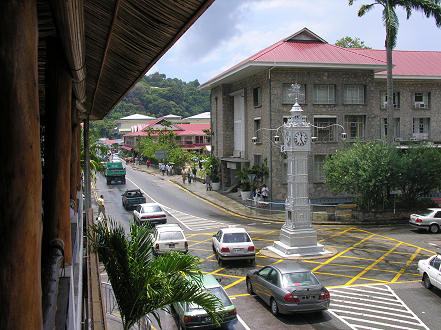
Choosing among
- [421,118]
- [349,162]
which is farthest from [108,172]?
[421,118]

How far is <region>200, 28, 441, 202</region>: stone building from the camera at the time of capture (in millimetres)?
36438

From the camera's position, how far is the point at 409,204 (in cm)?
3219

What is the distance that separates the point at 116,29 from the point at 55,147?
161 cm

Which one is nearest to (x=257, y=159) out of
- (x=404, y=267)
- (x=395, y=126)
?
(x=395, y=126)

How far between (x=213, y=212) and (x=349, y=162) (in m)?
10.8

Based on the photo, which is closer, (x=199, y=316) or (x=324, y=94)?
(x=199, y=316)

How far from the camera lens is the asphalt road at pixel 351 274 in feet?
44.8

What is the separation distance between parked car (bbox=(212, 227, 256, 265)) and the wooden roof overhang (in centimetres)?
1278

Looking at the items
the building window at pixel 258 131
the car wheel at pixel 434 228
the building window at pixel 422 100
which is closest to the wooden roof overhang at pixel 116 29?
the car wheel at pixel 434 228

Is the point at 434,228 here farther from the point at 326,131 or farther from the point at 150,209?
the point at 150,209

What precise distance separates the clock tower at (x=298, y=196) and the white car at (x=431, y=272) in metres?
5.65

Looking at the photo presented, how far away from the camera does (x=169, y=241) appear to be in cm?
2041

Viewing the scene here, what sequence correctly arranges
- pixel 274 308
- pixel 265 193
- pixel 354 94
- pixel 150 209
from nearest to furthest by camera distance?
pixel 274 308 → pixel 150 209 → pixel 265 193 → pixel 354 94

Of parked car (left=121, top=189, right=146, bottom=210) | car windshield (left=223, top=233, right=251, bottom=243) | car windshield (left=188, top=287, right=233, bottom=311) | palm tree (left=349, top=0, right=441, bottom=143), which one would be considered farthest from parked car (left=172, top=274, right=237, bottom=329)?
palm tree (left=349, top=0, right=441, bottom=143)
